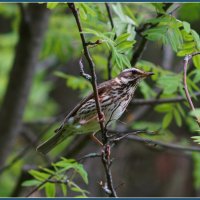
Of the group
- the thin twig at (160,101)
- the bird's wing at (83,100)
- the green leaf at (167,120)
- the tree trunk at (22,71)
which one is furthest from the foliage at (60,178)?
the tree trunk at (22,71)

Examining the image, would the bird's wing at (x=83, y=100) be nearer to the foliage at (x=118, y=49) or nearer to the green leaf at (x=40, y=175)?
the foliage at (x=118, y=49)

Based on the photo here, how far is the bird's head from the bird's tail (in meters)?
0.56

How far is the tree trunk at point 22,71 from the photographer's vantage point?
6.11m

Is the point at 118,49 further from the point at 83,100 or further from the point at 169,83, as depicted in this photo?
the point at 169,83

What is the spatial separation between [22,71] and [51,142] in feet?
6.25

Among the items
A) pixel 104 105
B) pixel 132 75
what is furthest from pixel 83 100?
pixel 132 75

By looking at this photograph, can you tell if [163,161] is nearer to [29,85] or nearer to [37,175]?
[29,85]

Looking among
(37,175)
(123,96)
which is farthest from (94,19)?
(37,175)

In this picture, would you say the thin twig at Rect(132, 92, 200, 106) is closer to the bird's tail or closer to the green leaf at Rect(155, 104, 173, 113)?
the green leaf at Rect(155, 104, 173, 113)

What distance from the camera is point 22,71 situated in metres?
6.26

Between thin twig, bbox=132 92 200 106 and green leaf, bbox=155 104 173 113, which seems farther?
green leaf, bbox=155 104 173 113

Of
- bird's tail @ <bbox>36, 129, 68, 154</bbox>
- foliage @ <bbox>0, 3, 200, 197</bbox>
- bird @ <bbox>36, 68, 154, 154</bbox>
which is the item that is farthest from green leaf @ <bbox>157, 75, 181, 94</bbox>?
bird's tail @ <bbox>36, 129, 68, 154</bbox>

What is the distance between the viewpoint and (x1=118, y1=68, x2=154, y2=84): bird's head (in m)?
4.20

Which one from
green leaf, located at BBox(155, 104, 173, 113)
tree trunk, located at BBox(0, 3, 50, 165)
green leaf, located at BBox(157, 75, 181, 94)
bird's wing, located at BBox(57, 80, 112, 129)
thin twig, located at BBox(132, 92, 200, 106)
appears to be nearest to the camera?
bird's wing, located at BBox(57, 80, 112, 129)
